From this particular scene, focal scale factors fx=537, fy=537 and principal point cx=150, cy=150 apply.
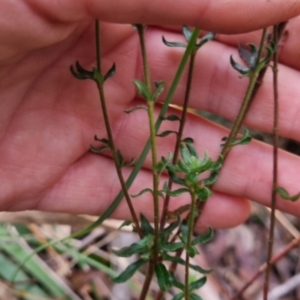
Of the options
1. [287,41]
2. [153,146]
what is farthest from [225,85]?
[153,146]

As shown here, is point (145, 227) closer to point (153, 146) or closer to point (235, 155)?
point (153, 146)

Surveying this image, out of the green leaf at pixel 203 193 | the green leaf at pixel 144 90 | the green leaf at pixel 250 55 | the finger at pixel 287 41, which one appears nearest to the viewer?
the green leaf at pixel 203 193

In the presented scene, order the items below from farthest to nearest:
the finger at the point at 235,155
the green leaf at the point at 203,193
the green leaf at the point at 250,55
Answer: the finger at the point at 235,155
the green leaf at the point at 250,55
the green leaf at the point at 203,193

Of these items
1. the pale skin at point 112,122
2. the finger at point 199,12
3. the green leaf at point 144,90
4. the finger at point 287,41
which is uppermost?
the finger at point 287,41

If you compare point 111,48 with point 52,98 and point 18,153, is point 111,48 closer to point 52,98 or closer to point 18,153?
point 52,98

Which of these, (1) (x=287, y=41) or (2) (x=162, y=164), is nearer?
(2) (x=162, y=164)

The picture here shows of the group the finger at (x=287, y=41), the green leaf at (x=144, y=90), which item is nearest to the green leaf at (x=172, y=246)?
the green leaf at (x=144, y=90)

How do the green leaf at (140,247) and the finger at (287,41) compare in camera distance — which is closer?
the green leaf at (140,247)

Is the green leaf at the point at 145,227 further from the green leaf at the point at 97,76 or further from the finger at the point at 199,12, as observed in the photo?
the finger at the point at 199,12
